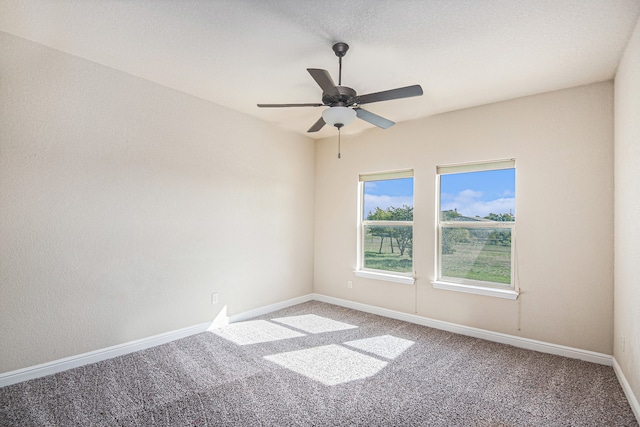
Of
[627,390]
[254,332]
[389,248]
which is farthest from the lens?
[389,248]

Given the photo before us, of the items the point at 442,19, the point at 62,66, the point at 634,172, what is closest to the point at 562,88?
the point at 634,172

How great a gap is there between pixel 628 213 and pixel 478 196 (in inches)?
55.0

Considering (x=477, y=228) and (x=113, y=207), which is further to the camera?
(x=477, y=228)

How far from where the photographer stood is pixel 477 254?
3.68 metres

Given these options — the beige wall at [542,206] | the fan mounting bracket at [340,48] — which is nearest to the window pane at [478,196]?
the beige wall at [542,206]

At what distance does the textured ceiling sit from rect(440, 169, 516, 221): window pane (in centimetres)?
87

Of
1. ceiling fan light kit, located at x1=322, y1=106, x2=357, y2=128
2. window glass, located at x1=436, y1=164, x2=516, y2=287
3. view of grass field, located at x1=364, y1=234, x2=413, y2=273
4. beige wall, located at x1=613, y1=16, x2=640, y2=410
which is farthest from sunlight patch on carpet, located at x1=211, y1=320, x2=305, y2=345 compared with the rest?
beige wall, located at x1=613, y1=16, x2=640, y2=410

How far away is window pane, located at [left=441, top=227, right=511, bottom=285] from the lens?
350 centimetres

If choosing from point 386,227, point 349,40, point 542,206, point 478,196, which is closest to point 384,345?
point 386,227

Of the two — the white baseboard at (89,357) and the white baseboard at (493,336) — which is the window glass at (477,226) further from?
the white baseboard at (89,357)

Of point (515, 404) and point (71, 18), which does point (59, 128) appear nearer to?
point (71, 18)

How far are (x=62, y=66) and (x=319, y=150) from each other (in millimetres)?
3227

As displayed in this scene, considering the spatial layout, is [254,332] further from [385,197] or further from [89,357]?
[385,197]

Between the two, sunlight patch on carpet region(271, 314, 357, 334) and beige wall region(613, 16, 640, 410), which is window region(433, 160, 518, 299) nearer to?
beige wall region(613, 16, 640, 410)
